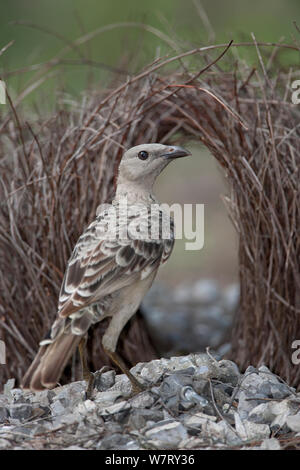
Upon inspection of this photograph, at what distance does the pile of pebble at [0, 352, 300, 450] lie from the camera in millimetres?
2061

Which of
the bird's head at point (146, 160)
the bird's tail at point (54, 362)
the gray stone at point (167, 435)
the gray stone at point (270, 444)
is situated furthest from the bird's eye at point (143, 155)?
the gray stone at point (270, 444)

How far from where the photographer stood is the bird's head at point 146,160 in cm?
229

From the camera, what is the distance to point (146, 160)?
229cm

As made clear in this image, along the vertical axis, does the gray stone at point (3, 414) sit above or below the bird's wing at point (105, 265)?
below

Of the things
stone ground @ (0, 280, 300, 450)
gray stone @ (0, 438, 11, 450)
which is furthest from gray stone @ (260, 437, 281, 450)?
gray stone @ (0, 438, 11, 450)

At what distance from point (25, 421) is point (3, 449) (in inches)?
9.2

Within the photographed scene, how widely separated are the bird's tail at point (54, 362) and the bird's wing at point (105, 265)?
8 centimetres

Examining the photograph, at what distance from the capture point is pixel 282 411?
86.6 inches

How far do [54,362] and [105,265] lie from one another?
0.33 metres

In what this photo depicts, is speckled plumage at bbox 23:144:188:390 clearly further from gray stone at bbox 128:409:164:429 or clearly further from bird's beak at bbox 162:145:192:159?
gray stone at bbox 128:409:164:429

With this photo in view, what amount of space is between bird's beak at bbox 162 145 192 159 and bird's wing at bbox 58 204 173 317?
21cm

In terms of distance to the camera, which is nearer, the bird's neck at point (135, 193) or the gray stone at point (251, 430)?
the gray stone at point (251, 430)

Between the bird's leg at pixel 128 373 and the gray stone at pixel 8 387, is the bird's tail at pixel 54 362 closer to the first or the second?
the bird's leg at pixel 128 373
